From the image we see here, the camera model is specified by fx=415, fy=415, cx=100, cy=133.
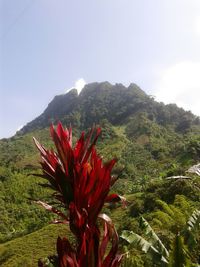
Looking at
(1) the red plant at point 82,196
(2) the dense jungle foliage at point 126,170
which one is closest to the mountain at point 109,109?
(2) the dense jungle foliage at point 126,170

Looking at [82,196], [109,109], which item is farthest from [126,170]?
[109,109]

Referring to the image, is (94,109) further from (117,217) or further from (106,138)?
(117,217)

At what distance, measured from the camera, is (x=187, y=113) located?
6125 cm

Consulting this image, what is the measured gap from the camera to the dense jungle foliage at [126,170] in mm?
6793

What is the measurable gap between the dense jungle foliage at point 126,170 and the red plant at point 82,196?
0.09 meters

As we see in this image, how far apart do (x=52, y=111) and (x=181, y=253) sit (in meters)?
87.8

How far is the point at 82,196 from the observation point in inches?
54.1

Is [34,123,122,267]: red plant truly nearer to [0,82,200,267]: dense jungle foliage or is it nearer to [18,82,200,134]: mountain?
[0,82,200,267]: dense jungle foliage

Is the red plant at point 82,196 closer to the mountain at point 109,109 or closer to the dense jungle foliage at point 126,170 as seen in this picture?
the dense jungle foliage at point 126,170

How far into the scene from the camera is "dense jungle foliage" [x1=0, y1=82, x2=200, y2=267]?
679cm

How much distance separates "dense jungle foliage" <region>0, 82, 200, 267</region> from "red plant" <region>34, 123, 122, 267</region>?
0.09 metres

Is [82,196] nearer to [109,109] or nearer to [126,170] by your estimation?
[126,170]

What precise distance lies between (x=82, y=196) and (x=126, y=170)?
3427cm

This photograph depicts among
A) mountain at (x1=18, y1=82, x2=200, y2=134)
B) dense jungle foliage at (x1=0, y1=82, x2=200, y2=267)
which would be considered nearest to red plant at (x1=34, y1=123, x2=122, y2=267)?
dense jungle foliage at (x1=0, y1=82, x2=200, y2=267)
